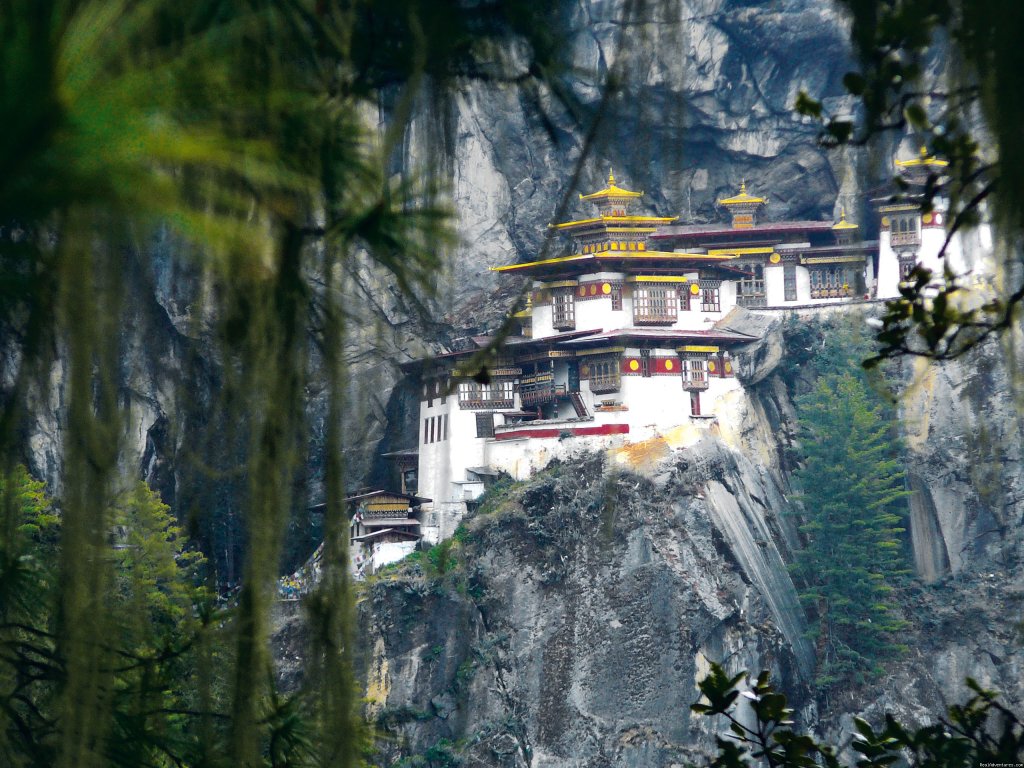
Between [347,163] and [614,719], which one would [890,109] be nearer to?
[347,163]

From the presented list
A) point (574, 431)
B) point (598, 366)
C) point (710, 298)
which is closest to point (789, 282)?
point (710, 298)

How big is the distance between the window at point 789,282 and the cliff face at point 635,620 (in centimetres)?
340

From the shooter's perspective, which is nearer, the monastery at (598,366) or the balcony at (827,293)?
the monastery at (598,366)

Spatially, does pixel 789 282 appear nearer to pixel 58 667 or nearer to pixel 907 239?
pixel 907 239

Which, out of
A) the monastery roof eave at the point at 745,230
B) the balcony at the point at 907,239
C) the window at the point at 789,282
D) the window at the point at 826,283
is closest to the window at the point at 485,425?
the monastery roof eave at the point at 745,230

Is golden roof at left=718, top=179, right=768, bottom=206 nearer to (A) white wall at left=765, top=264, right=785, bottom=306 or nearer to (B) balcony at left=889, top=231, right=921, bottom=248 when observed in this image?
(A) white wall at left=765, top=264, right=785, bottom=306

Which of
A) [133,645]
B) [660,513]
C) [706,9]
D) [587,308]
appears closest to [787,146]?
[706,9]

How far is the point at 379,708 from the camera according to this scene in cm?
2756

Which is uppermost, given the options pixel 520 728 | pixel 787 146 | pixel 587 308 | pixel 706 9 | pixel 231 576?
pixel 706 9

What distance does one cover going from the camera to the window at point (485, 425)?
30844 millimetres

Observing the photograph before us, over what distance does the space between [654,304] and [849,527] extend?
6228mm

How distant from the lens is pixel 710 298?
32938mm

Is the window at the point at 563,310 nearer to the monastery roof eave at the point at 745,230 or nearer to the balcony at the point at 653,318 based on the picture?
the balcony at the point at 653,318

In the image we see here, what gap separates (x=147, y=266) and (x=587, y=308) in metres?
28.8
